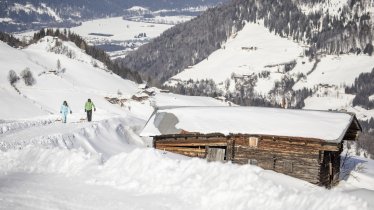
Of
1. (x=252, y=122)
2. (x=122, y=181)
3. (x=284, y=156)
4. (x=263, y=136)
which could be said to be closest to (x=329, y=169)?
(x=284, y=156)

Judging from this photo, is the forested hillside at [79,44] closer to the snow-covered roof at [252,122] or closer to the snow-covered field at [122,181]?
the snow-covered roof at [252,122]

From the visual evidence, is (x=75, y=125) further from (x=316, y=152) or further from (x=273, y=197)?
(x=273, y=197)

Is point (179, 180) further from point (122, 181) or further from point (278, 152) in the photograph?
point (278, 152)

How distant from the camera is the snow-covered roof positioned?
33281 millimetres

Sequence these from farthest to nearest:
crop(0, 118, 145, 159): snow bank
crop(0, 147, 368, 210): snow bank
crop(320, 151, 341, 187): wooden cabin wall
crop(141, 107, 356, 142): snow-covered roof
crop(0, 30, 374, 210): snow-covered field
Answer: crop(320, 151, 341, 187): wooden cabin wall, crop(141, 107, 356, 142): snow-covered roof, crop(0, 118, 145, 159): snow bank, crop(0, 30, 374, 210): snow-covered field, crop(0, 147, 368, 210): snow bank

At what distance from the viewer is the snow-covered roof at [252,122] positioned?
109 feet

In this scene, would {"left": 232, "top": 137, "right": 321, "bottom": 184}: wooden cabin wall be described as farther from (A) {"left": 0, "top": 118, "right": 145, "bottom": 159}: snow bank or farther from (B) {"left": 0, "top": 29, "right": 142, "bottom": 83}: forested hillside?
(B) {"left": 0, "top": 29, "right": 142, "bottom": 83}: forested hillside

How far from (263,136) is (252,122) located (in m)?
1.54

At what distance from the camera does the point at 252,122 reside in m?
35.1

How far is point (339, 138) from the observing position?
31.7m

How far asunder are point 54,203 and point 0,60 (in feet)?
262

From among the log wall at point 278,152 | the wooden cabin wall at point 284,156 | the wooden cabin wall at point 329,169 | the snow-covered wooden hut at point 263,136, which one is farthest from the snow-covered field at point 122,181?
the wooden cabin wall at point 329,169

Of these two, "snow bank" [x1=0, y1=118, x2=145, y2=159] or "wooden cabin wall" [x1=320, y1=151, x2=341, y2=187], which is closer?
"snow bank" [x1=0, y1=118, x2=145, y2=159]

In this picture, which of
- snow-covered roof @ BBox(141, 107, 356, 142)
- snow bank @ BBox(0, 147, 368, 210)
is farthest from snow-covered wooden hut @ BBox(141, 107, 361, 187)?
snow bank @ BBox(0, 147, 368, 210)
